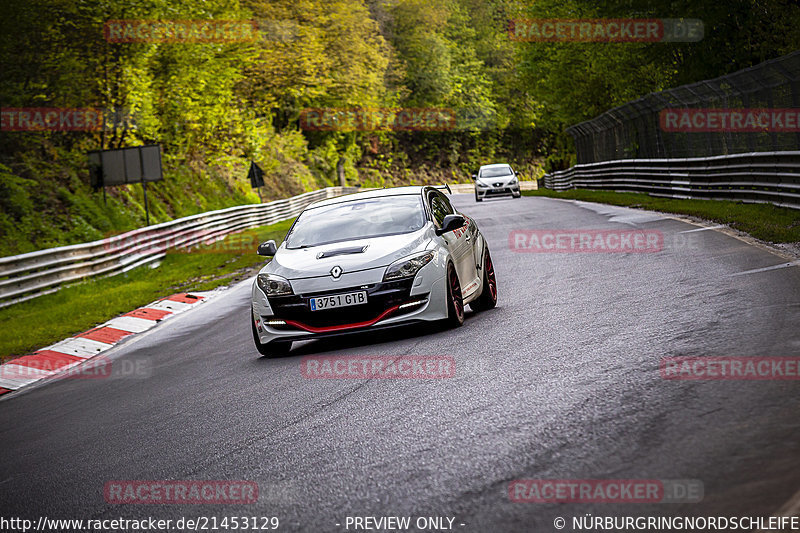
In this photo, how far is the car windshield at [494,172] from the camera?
40656 millimetres

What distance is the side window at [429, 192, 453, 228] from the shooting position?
396 inches

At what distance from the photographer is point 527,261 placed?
14648mm

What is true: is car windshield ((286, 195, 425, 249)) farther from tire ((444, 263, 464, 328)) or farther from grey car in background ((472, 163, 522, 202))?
grey car in background ((472, 163, 522, 202))

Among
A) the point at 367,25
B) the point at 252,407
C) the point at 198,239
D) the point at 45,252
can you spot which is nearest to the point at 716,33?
the point at 198,239

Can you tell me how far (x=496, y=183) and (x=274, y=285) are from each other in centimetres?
3186

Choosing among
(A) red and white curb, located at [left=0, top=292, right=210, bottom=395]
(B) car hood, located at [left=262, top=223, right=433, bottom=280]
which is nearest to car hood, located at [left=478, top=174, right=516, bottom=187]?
(A) red and white curb, located at [left=0, top=292, right=210, bottom=395]

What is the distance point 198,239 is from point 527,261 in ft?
53.4

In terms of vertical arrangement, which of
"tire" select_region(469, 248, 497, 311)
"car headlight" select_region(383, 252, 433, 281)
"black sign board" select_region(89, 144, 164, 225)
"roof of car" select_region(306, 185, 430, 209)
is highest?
"black sign board" select_region(89, 144, 164, 225)

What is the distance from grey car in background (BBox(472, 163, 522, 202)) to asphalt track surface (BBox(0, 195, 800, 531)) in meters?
29.7

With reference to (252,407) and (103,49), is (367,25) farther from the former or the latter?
(252,407)

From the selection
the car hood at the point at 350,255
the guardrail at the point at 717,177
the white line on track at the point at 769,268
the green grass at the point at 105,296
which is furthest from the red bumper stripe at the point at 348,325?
the guardrail at the point at 717,177

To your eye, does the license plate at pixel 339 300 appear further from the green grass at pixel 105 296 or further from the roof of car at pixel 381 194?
the green grass at pixel 105 296

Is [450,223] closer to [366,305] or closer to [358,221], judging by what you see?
[358,221]

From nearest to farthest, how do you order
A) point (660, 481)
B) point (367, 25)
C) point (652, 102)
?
point (660, 481)
point (652, 102)
point (367, 25)
